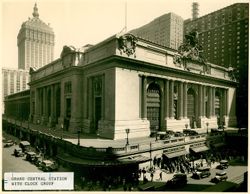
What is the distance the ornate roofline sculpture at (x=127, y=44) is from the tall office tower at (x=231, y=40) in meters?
41.8

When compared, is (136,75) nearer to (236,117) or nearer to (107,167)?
(107,167)

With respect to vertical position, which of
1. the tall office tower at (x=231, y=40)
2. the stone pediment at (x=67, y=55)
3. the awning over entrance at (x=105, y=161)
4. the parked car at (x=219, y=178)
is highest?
the tall office tower at (x=231, y=40)

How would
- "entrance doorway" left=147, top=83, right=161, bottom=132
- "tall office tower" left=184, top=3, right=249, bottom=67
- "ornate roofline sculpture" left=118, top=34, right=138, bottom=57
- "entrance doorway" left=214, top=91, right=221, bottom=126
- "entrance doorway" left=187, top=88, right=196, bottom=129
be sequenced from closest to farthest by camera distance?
"ornate roofline sculpture" left=118, top=34, right=138, bottom=57, "entrance doorway" left=147, top=83, right=161, bottom=132, "entrance doorway" left=187, top=88, right=196, bottom=129, "entrance doorway" left=214, top=91, right=221, bottom=126, "tall office tower" left=184, top=3, right=249, bottom=67

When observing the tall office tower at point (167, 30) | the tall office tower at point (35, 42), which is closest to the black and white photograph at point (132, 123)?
the tall office tower at point (35, 42)

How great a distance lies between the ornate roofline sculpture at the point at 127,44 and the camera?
3850 centimetres

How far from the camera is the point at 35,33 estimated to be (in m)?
98.1

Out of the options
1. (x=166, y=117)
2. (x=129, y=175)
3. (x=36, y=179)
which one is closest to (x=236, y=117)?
(x=166, y=117)

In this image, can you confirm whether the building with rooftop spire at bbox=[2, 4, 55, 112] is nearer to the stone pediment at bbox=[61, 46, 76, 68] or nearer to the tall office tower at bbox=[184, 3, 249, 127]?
the stone pediment at bbox=[61, 46, 76, 68]

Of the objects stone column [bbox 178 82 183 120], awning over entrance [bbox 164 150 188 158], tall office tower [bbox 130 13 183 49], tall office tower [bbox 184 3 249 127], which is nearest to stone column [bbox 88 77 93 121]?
stone column [bbox 178 82 183 120]

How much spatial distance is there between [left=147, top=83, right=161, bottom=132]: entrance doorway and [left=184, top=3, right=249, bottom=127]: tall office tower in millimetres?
32275

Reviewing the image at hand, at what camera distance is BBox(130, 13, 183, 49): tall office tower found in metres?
122

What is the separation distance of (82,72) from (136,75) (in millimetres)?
11554

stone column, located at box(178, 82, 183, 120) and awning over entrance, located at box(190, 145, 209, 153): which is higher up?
stone column, located at box(178, 82, 183, 120)

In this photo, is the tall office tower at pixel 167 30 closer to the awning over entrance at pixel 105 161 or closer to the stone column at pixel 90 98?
the stone column at pixel 90 98
